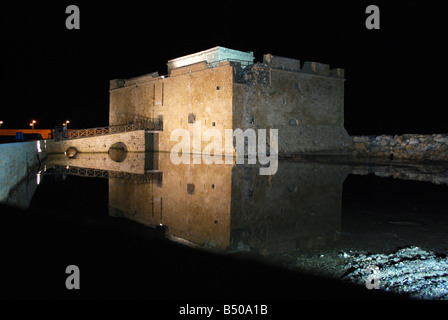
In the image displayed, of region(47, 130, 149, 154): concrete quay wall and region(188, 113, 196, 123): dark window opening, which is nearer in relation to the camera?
region(188, 113, 196, 123): dark window opening

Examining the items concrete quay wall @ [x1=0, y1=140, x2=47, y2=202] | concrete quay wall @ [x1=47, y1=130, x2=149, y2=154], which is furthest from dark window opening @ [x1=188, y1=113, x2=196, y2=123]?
concrete quay wall @ [x1=0, y1=140, x2=47, y2=202]

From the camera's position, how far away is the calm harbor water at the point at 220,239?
3.57m

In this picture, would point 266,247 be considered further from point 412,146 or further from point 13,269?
point 412,146

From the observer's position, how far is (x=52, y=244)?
4.85 m

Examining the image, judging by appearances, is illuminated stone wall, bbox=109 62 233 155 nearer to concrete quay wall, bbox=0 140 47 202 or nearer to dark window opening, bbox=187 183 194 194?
dark window opening, bbox=187 183 194 194

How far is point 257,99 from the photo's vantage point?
20.6 metres

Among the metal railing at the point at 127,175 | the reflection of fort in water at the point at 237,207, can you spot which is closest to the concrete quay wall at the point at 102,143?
the metal railing at the point at 127,175

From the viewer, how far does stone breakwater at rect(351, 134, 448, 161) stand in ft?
63.8

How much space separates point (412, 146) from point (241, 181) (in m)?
14.4

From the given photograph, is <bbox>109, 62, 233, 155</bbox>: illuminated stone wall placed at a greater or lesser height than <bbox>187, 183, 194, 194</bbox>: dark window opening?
greater

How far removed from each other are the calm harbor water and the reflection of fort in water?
0.03 m
